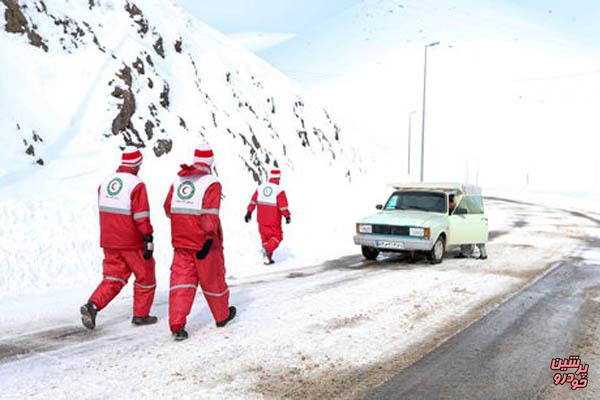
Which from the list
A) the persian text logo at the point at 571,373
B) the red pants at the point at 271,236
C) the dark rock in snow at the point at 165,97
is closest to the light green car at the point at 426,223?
the red pants at the point at 271,236

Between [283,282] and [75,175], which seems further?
[75,175]

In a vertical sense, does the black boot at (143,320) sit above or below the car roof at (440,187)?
below

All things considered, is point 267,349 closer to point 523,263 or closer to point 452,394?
point 452,394

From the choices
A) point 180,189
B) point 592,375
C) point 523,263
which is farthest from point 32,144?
point 592,375

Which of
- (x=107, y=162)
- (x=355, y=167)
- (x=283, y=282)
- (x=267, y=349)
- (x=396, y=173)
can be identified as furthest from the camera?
(x=396, y=173)

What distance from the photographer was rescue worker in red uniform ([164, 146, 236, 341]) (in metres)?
5.36

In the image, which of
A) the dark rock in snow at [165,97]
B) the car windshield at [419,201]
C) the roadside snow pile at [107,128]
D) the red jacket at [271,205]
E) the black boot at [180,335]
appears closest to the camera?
the black boot at [180,335]

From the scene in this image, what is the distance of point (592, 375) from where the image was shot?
4.57 metres

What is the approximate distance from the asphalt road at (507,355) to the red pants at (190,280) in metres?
2.18

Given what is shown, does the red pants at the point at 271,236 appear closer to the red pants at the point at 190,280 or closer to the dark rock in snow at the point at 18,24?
the red pants at the point at 190,280

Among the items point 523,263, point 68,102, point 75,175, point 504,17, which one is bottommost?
point 523,263

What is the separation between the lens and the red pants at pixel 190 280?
5367 mm

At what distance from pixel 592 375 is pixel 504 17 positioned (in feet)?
492

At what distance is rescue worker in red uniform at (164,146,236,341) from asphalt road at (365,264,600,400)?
2.21m
